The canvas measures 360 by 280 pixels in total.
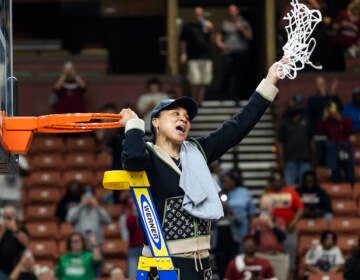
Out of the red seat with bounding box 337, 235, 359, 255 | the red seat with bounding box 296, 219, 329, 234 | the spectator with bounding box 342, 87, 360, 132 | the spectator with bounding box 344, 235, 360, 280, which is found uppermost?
the spectator with bounding box 342, 87, 360, 132

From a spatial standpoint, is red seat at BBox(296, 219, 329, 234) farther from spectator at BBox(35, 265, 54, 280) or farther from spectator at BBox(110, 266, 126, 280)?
spectator at BBox(35, 265, 54, 280)

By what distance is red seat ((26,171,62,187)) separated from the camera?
829 inches

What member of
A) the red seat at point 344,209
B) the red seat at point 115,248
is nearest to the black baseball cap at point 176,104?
the red seat at point 115,248

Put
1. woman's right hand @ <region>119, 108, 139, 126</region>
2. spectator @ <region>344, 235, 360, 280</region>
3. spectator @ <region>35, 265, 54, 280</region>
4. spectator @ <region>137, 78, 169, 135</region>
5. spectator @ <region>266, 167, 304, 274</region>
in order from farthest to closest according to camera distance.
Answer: spectator @ <region>137, 78, 169, 135</region> → spectator @ <region>266, 167, 304, 274</region> → spectator @ <region>35, 265, 54, 280</region> → spectator @ <region>344, 235, 360, 280</region> → woman's right hand @ <region>119, 108, 139, 126</region>

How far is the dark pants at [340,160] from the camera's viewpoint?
68.3ft

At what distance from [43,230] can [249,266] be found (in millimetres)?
4342

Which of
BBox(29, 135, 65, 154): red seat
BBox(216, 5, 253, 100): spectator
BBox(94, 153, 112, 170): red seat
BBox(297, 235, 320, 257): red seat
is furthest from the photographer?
BBox(216, 5, 253, 100): spectator

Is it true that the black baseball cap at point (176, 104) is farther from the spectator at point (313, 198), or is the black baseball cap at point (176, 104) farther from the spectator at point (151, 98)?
the spectator at point (151, 98)

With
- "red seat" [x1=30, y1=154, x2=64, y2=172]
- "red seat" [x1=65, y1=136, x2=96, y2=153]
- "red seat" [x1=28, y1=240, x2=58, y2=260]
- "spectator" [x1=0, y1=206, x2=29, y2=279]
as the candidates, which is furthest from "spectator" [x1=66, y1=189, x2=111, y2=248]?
"red seat" [x1=65, y1=136, x2=96, y2=153]

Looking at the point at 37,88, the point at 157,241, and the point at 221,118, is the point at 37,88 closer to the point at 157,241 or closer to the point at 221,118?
the point at 221,118

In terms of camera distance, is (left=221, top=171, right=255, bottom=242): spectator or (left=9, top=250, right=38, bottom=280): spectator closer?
(left=9, top=250, right=38, bottom=280): spectator

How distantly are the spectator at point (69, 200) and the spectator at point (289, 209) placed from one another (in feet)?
8.81

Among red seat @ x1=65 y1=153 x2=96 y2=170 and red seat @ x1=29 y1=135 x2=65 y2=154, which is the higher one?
red seat @ x1=29 y1=135 x2=65 y2=154

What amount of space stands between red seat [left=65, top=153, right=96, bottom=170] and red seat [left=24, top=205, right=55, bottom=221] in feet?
3.94
